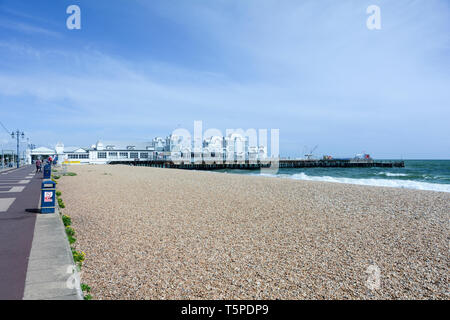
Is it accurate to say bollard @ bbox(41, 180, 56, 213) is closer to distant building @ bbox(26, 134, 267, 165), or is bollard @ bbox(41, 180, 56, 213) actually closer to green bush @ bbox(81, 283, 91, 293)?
green bush @ bbox(81, 283, 91, 293)

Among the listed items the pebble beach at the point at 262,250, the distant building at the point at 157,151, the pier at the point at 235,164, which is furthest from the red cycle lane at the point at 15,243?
the distant building at the point at 157,151

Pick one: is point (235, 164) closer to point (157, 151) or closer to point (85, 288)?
point (157, 151)

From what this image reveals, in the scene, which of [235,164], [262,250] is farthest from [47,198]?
[235,164]

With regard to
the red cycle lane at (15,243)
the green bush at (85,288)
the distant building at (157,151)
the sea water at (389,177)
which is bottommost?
the sea water at (389,177)

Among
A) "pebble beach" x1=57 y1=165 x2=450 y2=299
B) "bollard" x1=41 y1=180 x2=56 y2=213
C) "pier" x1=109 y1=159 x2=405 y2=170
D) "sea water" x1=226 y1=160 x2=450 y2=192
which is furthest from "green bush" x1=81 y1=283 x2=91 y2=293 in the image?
"pier" x1=109 y1=159 x2=405 y2=170

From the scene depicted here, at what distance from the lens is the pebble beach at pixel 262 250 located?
415 cm

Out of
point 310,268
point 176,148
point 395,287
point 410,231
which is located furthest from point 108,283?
point 176,148

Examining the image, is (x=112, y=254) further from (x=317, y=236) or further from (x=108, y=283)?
(x=317, y=236)

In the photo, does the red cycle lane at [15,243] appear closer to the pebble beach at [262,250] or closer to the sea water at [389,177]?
the pebble beach at [262,250]

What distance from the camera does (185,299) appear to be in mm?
3812

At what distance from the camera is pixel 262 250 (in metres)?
5.75

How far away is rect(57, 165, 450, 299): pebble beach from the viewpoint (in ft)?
13.6
